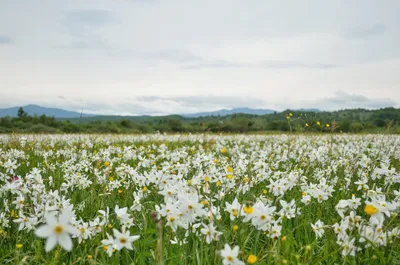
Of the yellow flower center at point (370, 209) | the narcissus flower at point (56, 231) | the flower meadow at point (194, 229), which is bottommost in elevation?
the flower meadow at point (194, 229)

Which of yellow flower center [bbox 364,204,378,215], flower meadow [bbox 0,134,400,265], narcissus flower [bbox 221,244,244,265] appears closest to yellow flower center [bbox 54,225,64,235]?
flower meadow [bbox 0,134,400,265]

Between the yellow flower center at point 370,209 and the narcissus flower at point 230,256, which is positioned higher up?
the yellow flower center at point 370,209

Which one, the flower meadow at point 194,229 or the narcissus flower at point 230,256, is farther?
the flower meadow at point 194,229

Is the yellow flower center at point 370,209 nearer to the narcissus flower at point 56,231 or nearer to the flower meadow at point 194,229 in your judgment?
the flower meadow at point 194,229

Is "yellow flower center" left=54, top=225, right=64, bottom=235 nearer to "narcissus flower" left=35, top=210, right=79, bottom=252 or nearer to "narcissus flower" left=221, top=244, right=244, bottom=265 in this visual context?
"narcissus flower" left=35, top=210, right=79, bottom=252

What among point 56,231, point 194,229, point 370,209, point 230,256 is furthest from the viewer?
point 194,229

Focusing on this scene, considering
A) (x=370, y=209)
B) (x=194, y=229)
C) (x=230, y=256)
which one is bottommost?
(x=194, y=229)

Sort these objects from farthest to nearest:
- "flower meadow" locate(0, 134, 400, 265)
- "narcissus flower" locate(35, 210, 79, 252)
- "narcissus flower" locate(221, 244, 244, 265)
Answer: "flower meadow" locate(0, 134, 400, 265)
"narcissus flower" locate(221, 244, 244, 265)
"narcissus flower" locate(35, 210, 79, 252)

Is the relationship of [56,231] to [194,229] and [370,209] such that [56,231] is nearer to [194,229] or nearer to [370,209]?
[194,229]

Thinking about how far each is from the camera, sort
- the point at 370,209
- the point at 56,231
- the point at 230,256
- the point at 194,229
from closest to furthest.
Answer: the point at 56,231, the point at 230,256, the point at 370,209, the point at 194,229

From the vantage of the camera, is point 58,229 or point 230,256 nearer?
point 58,229

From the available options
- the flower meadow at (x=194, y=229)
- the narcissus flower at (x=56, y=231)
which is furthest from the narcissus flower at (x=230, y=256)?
the narcissus flower at (x=56, y=231)

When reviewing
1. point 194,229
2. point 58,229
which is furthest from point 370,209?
point 58,229

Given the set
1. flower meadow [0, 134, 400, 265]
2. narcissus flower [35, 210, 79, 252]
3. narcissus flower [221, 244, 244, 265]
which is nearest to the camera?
narcissus flower [35, 210, 79, 252]
